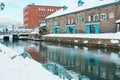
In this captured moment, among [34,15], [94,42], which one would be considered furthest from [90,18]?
[34,15]

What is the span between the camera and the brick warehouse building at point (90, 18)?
4319cm

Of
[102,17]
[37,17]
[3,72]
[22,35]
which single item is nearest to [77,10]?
[102,17]

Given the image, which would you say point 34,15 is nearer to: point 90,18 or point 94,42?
point 90,18

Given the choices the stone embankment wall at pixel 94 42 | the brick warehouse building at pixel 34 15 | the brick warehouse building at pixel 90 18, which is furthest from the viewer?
the brick warehouse building at pixel 34 15

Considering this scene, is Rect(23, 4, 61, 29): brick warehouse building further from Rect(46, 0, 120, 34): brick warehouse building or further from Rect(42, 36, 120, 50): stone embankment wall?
Rect(42, 36, 120, 50): stone embankment wall

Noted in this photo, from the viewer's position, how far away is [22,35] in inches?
3209

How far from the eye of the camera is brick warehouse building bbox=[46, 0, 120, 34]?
142ft

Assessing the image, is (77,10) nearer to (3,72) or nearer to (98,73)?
(98,73)

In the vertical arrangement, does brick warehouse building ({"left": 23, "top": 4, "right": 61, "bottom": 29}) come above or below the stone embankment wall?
above

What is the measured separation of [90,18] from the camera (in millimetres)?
50594

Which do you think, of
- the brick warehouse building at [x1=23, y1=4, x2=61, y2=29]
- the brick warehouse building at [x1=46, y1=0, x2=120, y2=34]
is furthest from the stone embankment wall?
the brick warehouse building at [x1=23, y1=4, x2=61, y2=29]

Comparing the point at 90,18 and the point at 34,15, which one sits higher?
the point at 34,15

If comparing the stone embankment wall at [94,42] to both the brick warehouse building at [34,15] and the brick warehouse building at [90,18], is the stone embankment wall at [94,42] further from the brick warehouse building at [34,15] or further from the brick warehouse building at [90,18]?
the brick warehouse building at [34,15]

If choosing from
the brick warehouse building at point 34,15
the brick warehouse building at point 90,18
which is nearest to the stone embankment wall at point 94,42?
the brick warehouse building at point 90,18
